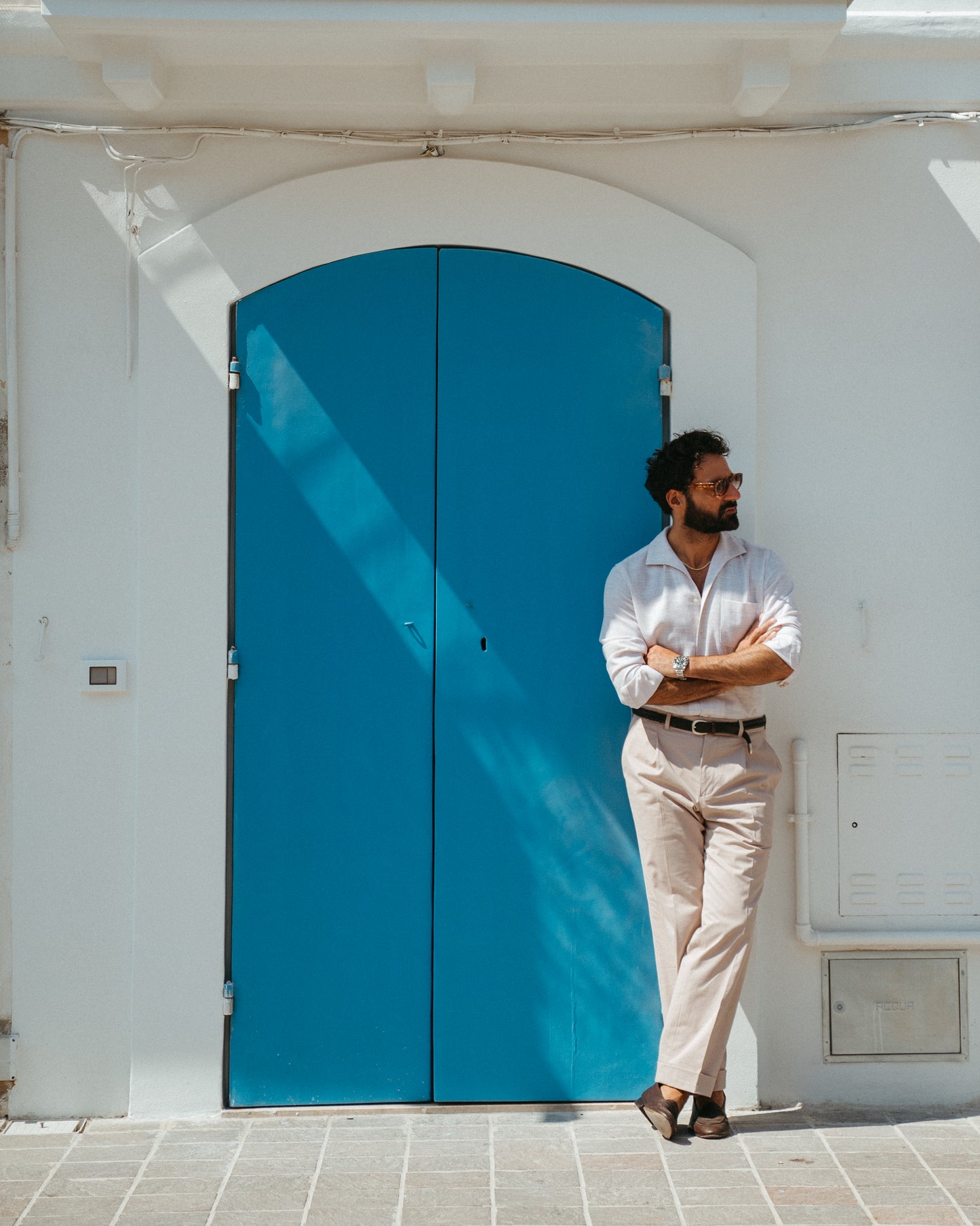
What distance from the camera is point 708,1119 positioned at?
3672 millimetres

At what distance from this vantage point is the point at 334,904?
3928 mm

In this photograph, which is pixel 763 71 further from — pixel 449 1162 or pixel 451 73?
pixel 449 1162

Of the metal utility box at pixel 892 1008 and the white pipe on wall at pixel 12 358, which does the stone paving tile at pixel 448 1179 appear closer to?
the metal utility box at pixel 892 1008

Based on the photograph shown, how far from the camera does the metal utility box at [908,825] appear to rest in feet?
13.2

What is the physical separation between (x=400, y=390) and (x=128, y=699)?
1402mm

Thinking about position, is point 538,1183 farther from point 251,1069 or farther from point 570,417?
point 570,417

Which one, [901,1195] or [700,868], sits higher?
[700,868]

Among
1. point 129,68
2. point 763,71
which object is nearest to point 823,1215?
point 763,71

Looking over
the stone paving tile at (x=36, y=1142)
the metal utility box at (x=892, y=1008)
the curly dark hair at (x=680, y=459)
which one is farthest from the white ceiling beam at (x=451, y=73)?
the stone paving tile at (x=36, y=1142)

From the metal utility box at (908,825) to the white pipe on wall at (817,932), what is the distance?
0.07 meters

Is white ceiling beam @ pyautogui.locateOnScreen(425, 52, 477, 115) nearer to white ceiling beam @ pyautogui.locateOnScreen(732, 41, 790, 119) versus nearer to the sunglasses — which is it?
white ceiling beam @ pyautogui.locateOnScreen(732, 41, 790, 119)

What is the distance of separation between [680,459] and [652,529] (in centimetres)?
33

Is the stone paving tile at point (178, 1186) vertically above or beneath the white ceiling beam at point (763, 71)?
beneath

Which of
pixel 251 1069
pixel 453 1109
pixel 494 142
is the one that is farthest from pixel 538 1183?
pixel 494 142
